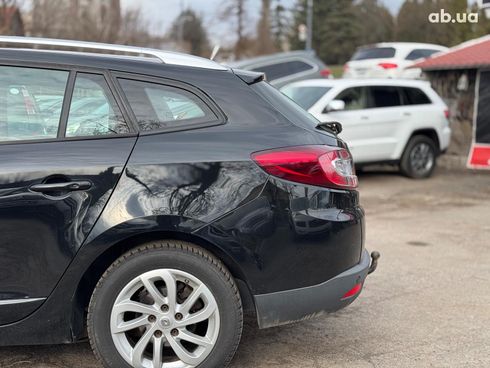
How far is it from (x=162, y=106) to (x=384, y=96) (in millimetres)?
7749

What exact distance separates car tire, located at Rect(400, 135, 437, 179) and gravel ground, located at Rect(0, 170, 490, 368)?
11.2ft

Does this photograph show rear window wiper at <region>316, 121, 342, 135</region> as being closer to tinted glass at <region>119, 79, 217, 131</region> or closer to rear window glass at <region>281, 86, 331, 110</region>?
tinted glass at <region>119, 79, 217, 131</region>

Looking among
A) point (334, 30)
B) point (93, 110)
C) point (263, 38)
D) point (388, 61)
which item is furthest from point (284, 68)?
point (334, 30)

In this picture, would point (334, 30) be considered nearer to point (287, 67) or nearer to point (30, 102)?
point (287, 67)

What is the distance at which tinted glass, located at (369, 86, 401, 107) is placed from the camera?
403 inches

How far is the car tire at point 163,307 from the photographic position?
3043 mm

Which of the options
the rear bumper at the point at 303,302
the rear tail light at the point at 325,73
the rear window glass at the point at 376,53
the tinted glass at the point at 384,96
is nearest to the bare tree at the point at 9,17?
the rear tail light at the point at 325,73

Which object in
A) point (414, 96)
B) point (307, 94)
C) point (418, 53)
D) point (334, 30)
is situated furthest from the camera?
point (334, 30)

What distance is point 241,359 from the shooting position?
3578 mm

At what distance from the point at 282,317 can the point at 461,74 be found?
1000cm

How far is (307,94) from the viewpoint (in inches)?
393

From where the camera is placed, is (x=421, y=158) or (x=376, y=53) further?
(x=376, y=53)

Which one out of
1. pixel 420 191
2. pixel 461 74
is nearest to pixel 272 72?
pixel 461 74

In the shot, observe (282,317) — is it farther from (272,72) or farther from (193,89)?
(272,72)
